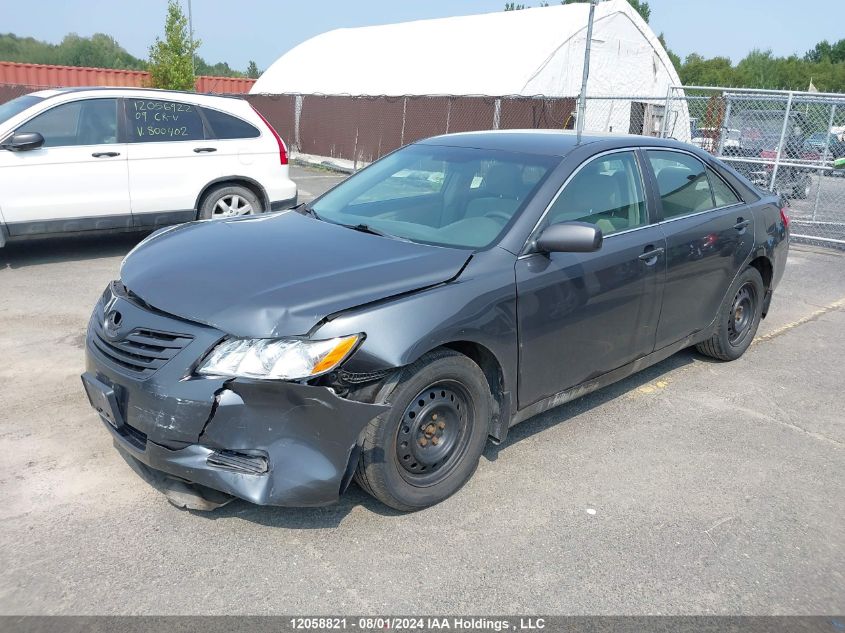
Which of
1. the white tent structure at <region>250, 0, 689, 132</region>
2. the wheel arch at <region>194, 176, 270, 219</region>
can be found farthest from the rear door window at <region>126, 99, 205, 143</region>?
the white tent structure at <region>250, 0, 689, 132</region>

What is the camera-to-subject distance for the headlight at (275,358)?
2.93 metres

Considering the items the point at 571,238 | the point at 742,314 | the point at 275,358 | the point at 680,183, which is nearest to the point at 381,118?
the point at 742,314

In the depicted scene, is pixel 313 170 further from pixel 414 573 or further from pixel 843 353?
pixel 414 573

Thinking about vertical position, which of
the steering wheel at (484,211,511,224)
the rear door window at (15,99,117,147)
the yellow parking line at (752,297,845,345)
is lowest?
the yellow parking line at (752,297,845,345)

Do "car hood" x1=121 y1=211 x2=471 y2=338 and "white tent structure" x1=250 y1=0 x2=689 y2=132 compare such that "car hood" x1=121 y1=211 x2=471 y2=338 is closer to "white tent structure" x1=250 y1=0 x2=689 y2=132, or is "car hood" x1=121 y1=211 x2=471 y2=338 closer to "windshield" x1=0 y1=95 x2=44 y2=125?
"windshield" x1=0 y1=95 x2=44 y2=125

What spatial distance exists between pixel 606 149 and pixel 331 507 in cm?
257

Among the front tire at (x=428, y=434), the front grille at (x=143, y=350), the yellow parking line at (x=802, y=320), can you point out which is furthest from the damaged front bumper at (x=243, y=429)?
the yellow parking line at (x=802, y=320)

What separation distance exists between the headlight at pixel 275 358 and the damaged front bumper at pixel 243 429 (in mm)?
41

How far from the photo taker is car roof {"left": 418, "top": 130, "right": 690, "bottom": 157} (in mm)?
4293

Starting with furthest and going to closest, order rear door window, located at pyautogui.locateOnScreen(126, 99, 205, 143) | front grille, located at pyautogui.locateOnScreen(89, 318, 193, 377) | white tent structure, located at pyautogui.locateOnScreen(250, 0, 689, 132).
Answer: white tent structure, located at pyautogui.locateOnScreen(250, 0, 689, 132) → rear door window, located at pyautogui.locateOnScreen(126, 99, 205, 143) → front grille, located at pyautogui.locateOnScreen(89, 318, 193, 377)

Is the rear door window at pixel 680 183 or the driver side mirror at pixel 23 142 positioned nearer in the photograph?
the rear door window at pixel 680 183

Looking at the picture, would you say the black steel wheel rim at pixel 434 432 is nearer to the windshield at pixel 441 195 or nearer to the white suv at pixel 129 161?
the windshield at pixel 441 195

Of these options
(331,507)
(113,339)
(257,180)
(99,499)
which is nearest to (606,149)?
(331,507)

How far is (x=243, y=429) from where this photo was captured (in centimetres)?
294
